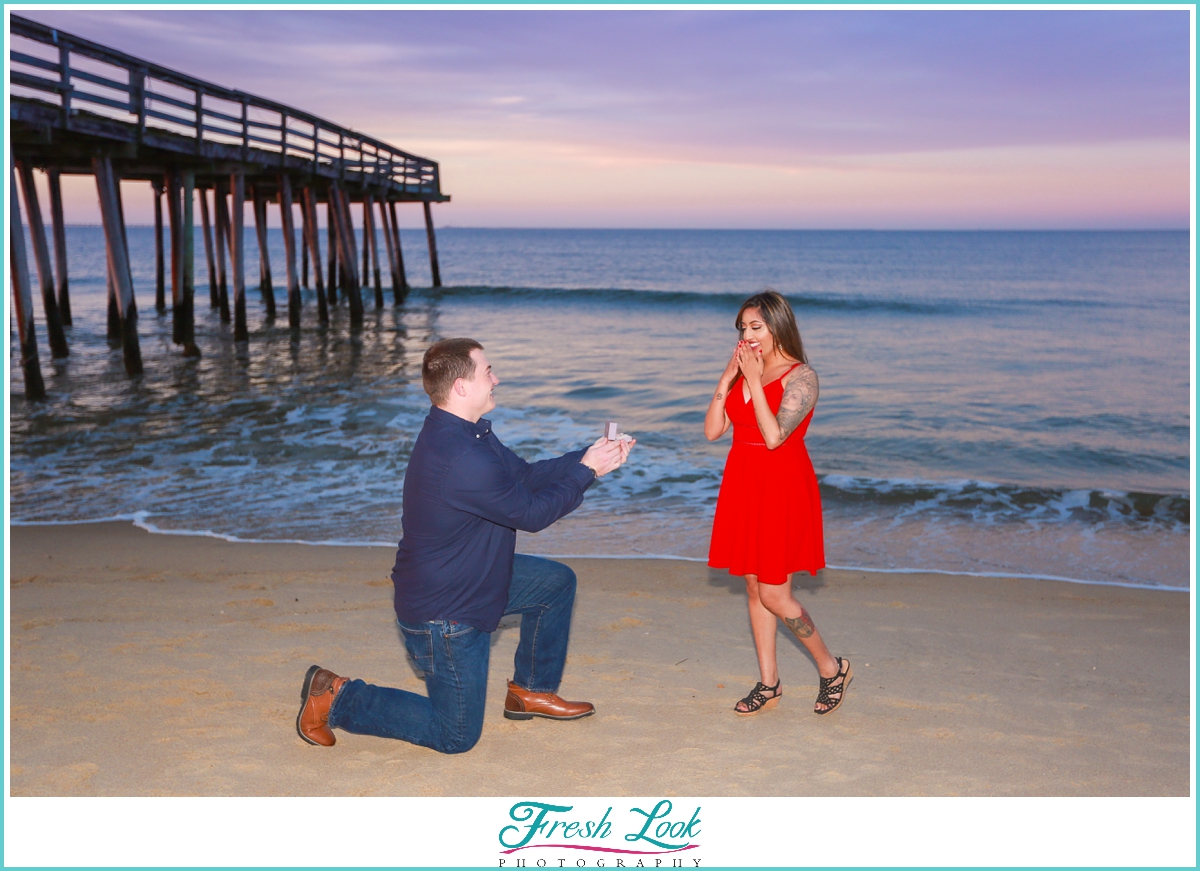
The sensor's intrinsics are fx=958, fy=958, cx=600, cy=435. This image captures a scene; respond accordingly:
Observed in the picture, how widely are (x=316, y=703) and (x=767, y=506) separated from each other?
180 centimetres

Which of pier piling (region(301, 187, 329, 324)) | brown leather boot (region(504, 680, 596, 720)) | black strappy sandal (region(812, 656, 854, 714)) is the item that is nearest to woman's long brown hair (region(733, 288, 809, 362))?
black strappy sandal (region(812, 656, 854, 714))

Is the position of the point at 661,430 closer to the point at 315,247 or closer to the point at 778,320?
the point at 778,320

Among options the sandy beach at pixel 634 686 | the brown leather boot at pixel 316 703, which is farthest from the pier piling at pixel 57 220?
the brown leather boot at pixel 316 703

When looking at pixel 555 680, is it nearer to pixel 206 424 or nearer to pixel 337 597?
pixel 337 597

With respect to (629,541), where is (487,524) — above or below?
above

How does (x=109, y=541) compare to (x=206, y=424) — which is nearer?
(x=109, y=541)

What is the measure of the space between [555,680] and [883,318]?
28127mm

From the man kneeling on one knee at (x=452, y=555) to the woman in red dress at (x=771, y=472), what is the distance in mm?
509

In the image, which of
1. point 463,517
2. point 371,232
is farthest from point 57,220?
point 463,517

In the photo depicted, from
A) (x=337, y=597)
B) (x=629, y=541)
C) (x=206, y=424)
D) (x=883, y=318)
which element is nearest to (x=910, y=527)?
(x=629, y=541)

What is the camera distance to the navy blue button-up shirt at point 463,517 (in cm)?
322

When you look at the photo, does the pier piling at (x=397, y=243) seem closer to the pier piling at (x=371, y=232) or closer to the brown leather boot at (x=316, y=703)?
the pier piling at (x=371, y=232)

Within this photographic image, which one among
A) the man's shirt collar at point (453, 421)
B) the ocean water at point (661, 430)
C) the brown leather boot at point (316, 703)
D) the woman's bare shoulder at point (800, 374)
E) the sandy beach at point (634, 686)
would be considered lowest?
the ocean water at point (661, 430)

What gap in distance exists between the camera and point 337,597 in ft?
17.5
